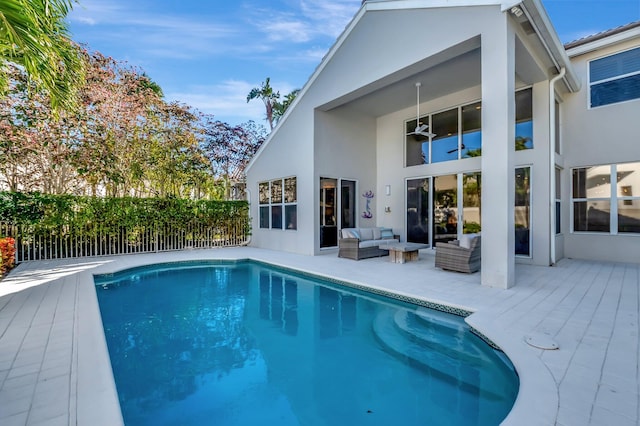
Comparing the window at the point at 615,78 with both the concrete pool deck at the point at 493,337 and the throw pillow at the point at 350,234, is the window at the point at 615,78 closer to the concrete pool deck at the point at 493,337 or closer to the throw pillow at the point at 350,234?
the concrete pool deck at the point at 493,337

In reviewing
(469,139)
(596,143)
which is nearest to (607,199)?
(596,143)

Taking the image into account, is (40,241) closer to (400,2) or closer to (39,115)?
(39,115)

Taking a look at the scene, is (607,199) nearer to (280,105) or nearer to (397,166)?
(397,166)

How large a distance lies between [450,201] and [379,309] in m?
5.32

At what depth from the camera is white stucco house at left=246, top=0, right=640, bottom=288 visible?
5.35 metres

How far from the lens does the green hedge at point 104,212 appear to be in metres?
8.09

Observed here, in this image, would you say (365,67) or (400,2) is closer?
(400,2)

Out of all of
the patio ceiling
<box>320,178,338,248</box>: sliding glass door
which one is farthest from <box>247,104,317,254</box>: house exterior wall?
the patio ceiling

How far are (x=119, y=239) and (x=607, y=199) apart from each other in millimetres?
14247

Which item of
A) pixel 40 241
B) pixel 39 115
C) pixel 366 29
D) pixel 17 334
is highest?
pixel 366 29

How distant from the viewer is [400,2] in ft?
Result: 22.1

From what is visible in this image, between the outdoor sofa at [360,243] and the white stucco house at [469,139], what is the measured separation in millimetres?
1052

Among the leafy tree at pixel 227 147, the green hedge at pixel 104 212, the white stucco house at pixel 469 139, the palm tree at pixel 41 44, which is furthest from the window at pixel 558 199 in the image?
the leafy tree at pixel 227 147

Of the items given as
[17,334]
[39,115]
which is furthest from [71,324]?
[39,115]
